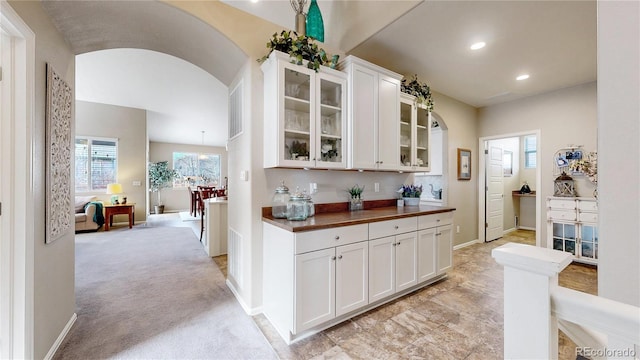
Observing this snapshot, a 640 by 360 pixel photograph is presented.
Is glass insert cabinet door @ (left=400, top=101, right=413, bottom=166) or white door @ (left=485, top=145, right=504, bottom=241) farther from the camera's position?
white door @ (left=485, top=145, right=504, bottom=241)

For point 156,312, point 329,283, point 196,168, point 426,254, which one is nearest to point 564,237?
point 426,254

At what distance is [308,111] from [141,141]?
6.39 meters

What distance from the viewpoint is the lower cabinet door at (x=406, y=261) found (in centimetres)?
244

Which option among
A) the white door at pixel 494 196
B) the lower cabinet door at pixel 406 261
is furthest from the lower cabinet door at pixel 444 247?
the white door at pixel 494 196

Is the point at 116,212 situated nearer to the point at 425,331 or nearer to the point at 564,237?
the point at 425,331

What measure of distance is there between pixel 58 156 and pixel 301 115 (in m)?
1.90

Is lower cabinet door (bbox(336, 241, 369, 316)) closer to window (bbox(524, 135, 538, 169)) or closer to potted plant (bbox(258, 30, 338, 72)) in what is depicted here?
potted plant (bbox(258, 30, 338, 72))

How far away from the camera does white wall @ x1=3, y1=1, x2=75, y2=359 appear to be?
1.51 m

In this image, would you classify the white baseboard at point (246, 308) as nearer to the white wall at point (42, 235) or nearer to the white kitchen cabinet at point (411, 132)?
the white wall at point (42, 235)

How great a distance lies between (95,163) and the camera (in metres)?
6.16

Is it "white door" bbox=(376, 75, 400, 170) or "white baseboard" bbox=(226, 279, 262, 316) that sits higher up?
"white door" bbox=(376, 75, 400, 170)

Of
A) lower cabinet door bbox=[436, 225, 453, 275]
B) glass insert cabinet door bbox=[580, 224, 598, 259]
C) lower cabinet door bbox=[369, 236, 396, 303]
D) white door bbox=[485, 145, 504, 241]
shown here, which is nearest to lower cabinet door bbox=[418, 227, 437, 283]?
lower cabinet door bbox=[436, 225, 453, 275]

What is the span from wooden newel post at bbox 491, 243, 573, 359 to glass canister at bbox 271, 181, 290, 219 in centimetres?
182

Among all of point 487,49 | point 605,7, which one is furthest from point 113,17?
point 487,49
